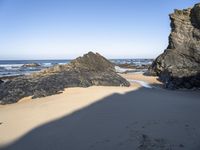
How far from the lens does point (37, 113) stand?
30.2 feet

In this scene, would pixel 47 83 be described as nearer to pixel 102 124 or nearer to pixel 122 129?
pixel 102 124

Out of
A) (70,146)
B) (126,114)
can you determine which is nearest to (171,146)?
(70,146)

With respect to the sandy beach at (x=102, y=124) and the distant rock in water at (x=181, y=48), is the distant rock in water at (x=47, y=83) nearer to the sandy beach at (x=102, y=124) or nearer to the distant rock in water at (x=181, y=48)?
the sandy beach at (x=102, y=124)

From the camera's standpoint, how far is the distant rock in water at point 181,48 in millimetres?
18980

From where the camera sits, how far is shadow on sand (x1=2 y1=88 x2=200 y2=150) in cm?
611

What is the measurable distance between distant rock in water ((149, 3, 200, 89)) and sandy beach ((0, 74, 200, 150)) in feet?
26.0

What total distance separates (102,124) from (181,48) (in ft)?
48.2

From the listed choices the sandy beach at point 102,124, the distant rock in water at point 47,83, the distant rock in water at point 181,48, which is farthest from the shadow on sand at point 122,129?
the distant rock in water at point 181,48

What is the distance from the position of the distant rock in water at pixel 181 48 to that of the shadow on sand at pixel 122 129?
8511 millimetres

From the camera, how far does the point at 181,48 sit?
2089cm

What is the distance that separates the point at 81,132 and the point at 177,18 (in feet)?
55.6

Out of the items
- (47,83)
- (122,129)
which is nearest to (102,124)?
(122,129)

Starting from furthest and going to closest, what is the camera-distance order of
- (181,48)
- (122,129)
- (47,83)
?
(181,48), (47,83), (122,129)

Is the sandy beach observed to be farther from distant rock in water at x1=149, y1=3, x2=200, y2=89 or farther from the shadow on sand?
distant rock in water at x1=149, y1=3, x2=200, y2=89
